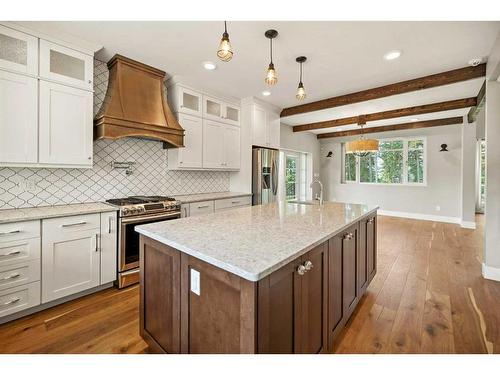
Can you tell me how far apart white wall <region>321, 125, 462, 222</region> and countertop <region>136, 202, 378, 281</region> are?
18.3ft

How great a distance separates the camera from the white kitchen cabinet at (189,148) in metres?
3.50

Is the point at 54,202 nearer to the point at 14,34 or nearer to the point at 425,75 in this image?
the point at 14,34

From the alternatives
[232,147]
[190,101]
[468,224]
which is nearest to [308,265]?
[190,101]

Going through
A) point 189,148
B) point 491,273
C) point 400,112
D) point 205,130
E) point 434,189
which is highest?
point 400,112

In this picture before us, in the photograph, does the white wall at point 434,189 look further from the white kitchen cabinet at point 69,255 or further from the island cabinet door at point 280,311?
the white kitchen cabinet at point 69,255

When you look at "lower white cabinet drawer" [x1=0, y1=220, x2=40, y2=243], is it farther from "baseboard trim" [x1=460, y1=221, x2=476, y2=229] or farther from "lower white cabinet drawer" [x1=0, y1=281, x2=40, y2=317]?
"baseboard trim" [x1=460, y1=221, x2=476, y2=229]

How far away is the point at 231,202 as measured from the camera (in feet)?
12.9

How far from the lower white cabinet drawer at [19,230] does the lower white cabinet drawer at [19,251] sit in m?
0.03

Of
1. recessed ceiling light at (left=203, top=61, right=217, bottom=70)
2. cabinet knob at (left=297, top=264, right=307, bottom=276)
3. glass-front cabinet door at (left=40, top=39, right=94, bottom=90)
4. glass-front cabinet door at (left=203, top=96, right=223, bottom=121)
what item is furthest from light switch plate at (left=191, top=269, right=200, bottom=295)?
glass-front cabinet door at (left=203, top=96, right=223, bottom=121)

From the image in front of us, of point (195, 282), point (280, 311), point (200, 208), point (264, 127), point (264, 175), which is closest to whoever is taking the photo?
point (280, 311)

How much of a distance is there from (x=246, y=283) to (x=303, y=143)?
6517 millimetres

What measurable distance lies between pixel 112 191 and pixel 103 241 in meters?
0.80

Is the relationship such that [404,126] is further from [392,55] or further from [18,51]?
[18,51]
